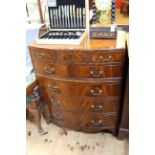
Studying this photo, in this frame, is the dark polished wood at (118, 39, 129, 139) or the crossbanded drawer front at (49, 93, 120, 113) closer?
the dark polished wood at (118, 39, 129, 139)

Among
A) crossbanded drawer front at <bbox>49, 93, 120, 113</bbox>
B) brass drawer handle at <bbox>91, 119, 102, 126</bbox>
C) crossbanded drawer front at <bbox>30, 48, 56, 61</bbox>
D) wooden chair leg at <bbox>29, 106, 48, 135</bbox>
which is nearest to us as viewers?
crossbanded drawer front at <bbox>30, 48, 56, 61</bbox>

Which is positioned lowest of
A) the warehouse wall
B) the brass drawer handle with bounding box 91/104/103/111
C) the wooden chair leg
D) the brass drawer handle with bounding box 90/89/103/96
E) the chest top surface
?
the wooden chair leg

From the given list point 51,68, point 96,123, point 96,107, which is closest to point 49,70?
point 51,68

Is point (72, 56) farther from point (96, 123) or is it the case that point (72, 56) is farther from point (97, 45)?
point (96, 123)

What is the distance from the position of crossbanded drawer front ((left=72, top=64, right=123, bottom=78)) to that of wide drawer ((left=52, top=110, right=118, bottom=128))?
365 mm

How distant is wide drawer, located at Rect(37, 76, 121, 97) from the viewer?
149 cm

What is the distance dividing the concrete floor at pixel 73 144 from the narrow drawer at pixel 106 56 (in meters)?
0.73

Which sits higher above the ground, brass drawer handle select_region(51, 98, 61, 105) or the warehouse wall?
the warehouse wall

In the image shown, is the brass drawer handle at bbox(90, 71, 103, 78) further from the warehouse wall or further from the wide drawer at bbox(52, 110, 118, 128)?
the warehouse wall

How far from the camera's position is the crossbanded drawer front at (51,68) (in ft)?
4.90

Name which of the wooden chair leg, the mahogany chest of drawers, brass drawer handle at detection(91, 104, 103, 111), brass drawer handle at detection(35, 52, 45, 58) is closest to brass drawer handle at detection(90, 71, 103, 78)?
the mahogany chest of drawers

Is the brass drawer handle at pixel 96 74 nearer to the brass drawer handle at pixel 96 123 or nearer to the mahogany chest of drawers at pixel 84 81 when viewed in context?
the mahogany chest of drawers at pixel 84 81

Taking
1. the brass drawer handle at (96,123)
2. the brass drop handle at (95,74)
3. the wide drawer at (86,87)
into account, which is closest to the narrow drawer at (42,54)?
the wide drawer at (86,87)
